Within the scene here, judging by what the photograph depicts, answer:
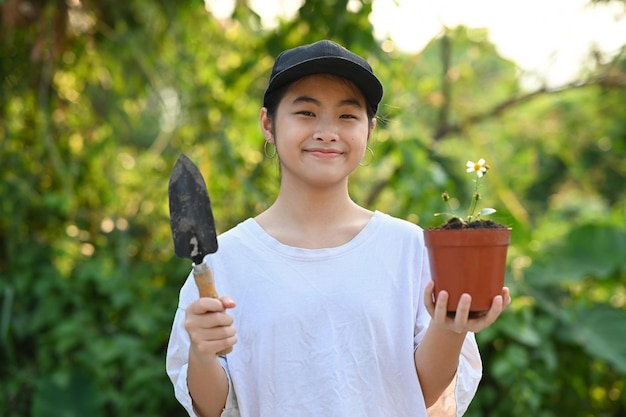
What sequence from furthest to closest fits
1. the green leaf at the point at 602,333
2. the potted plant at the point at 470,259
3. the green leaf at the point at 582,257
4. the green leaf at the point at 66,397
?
the green leaf at the point at 582,257, the green leaf at the point at 602,333, the green leaf at the point at 66,397, the potted plant at the point at 470,259

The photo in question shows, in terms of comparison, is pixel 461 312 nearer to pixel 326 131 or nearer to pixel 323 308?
pixel 323 308

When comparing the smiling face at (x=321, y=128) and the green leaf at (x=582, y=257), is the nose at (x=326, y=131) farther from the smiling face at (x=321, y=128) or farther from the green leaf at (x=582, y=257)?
the green leaf at (x=582, y=257)

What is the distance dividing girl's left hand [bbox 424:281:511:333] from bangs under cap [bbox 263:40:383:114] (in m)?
0.43

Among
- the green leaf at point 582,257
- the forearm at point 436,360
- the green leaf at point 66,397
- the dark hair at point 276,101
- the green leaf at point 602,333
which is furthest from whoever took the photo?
the green leaf at point 582,257

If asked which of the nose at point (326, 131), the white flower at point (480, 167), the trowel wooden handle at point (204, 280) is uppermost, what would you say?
the nose at point (326, 131)

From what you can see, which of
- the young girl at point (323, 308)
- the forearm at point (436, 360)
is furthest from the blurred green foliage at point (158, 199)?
the forearm at point (436, 360)

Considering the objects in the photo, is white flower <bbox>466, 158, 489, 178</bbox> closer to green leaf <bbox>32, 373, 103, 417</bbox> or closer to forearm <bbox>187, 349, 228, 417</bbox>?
forearm <bbox>187, 349, 228, 417</bbox>

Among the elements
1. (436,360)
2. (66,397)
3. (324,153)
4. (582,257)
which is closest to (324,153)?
(324,153)

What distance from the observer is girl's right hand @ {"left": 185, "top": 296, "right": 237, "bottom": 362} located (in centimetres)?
139

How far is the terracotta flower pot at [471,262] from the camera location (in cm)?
137

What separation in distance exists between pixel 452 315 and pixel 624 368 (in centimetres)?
254

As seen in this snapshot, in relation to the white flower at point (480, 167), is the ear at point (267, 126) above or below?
above

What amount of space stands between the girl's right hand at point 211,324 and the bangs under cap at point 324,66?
46 cm

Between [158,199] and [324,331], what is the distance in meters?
2.57
